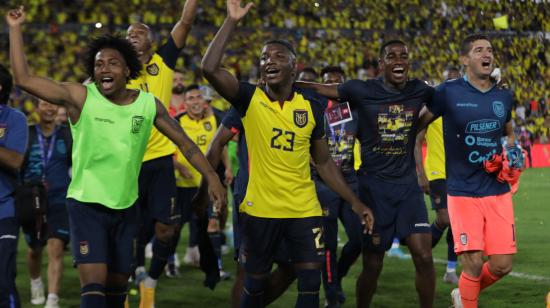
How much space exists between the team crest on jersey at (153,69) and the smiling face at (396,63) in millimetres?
1843

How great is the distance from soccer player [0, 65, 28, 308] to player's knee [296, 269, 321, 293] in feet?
5.70

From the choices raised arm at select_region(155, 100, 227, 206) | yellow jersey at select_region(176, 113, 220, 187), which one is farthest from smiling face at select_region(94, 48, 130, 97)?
yellow jersey at select_region(176, 113, 220, 187)

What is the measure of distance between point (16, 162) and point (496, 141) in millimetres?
3454

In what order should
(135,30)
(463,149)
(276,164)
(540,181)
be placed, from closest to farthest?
(276,164), (463,149), (135,30), (540,181)

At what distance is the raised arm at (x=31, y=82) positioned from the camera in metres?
5.28

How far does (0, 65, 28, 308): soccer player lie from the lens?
5.62 meters

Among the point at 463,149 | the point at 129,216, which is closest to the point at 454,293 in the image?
the point at 463,149

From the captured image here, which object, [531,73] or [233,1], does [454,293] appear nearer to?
[233,1]

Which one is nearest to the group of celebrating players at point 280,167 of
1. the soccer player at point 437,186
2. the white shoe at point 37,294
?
the white shoe at point 37,294

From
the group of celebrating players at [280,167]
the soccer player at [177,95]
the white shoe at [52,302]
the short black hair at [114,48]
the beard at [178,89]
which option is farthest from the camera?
A: the beard at [178,89]

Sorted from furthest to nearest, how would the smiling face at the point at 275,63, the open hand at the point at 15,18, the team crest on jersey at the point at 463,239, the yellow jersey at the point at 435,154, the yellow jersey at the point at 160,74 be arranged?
the yellow jersey at the point at 435,154, the yellow jersey at the point at 160,74, the team crest on jersey at the point at 463,239, the smiling face at the point at 275,63, the open hand at the point at 15,18

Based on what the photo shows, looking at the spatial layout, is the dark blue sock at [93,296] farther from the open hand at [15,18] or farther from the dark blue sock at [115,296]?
the open hand at [15,18]

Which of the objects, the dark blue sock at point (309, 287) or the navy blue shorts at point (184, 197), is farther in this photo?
the navy blue shorts at point (184, 197)

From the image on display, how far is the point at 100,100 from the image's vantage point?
5.58m
